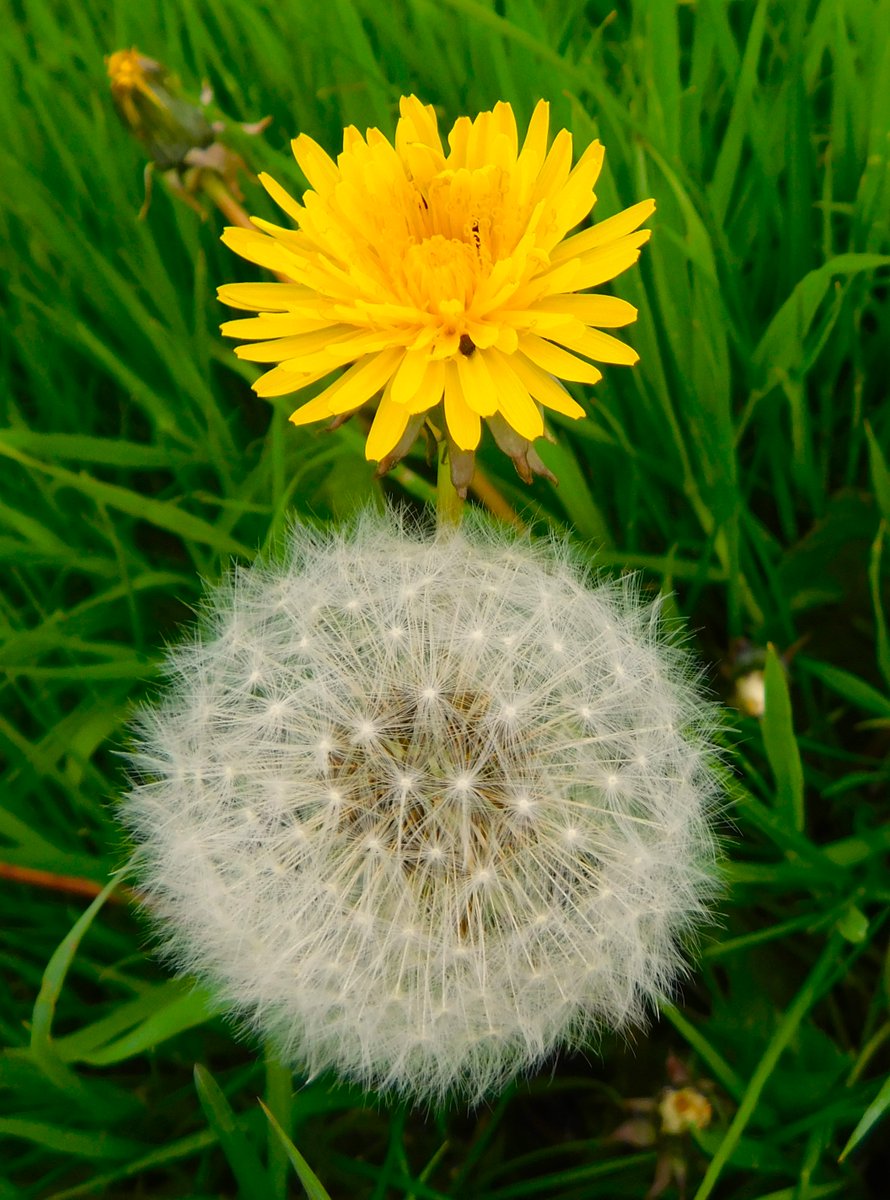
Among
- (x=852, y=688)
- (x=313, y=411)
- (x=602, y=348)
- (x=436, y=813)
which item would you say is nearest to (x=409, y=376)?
(x=313, y=411)

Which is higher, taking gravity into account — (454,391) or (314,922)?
(454,391)

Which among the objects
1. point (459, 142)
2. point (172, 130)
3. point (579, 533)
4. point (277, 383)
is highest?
point (172, 130)

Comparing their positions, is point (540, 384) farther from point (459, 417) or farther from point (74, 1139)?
point (74, 1139)

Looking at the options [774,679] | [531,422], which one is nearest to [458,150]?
[531,422]

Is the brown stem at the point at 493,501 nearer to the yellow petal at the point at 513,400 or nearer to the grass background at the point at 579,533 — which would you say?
the grass background at the point at 579,533

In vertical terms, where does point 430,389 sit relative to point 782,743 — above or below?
above

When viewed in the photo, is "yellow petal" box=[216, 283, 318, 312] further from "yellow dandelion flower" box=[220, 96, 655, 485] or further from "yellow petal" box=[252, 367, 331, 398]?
"yellow petal" box=[252, 367, 331, 398]

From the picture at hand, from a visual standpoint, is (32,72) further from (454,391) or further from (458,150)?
(454,391)

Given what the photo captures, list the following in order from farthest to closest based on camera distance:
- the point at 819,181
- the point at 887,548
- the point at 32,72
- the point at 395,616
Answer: the point at 32,72 < the point at 819,181 < the point at 887,548 < the point at 395,616
